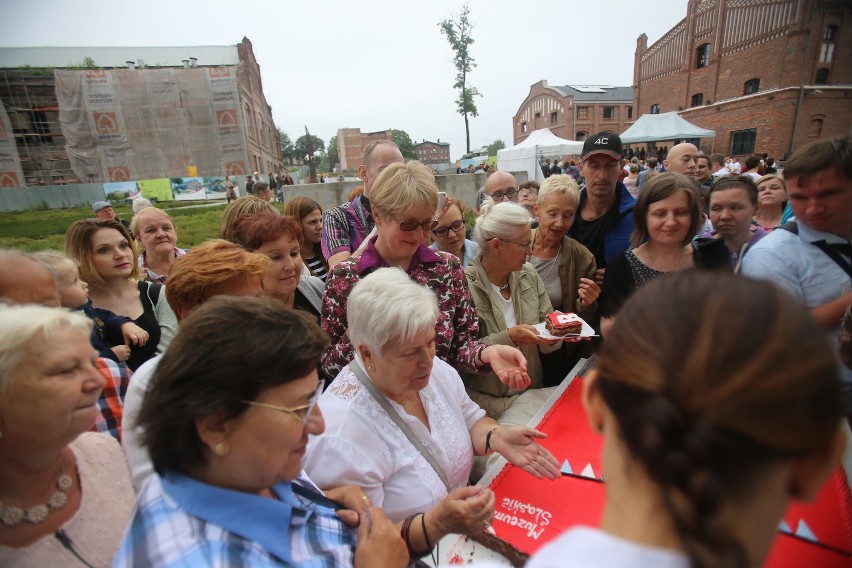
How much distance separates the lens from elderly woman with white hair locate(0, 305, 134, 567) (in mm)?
1174

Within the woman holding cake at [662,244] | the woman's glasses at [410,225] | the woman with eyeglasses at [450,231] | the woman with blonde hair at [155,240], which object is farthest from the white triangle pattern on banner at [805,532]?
the woman with blonde hair at [155,240]

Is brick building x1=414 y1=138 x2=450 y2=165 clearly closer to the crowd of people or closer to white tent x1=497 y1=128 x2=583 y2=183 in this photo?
white tent x1=497 y1=128 x2=583 y2=183

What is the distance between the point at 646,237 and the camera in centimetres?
297

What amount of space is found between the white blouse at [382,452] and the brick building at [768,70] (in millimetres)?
27784

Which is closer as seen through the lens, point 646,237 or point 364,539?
point 364,539

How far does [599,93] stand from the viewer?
44.0m

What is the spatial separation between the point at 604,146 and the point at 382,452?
10.7 feet

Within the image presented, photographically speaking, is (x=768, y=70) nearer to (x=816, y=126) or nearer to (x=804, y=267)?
(x=816, y=126)

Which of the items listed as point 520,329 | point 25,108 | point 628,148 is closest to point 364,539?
point 520,329

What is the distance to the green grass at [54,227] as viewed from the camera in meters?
12.6

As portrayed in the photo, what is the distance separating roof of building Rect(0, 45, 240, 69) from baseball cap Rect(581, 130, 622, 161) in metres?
45.0

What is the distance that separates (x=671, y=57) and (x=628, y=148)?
680 cm

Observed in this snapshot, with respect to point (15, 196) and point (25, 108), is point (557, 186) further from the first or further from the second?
point (25, 108)

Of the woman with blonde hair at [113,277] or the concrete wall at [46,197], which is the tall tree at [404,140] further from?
the woman with blonde hair at [113,277]
